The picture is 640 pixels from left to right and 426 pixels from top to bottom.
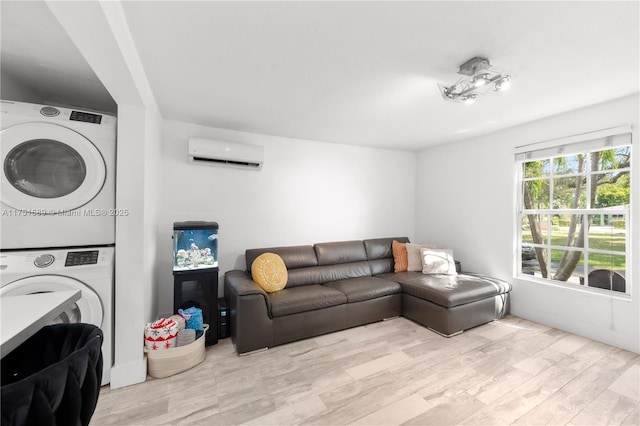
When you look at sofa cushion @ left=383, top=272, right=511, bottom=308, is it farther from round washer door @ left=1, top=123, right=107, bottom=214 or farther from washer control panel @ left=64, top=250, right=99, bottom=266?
round washer door @ left=1, top=123, right=107, bottom=214

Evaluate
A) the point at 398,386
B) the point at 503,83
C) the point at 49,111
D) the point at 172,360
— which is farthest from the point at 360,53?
the point at 172,360

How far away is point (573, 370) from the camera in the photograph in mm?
2199

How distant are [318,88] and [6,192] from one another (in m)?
2.33

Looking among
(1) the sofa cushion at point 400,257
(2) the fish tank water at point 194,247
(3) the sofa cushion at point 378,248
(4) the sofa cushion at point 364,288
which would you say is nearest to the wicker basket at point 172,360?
(2) the fish tank water at point 194,247

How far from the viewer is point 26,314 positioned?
755 mm

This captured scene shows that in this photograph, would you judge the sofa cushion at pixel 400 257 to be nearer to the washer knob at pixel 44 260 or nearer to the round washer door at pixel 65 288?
the round washer door at pixel 65 288

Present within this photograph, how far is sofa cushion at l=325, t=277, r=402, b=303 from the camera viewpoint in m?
3.01

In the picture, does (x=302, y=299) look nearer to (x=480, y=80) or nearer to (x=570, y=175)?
(x=480, y=80)

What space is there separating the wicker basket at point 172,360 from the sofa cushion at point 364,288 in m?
Answer: 1.58

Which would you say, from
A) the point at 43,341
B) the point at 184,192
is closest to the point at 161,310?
the point at 184,192

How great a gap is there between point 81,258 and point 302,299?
6.00ft

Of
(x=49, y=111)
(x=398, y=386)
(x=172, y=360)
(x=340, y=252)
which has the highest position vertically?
(x=49, y=111)

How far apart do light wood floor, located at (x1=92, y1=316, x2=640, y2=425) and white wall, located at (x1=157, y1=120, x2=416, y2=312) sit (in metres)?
1.37

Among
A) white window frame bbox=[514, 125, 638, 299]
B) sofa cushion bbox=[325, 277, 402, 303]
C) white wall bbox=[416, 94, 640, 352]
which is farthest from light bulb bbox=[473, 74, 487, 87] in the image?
sofa cushion bbox=[325, 277, 402, 303]
